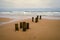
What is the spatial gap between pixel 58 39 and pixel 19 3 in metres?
3.55

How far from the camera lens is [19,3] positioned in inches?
202

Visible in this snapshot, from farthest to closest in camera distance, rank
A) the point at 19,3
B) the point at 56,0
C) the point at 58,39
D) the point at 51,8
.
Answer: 1. the point at 51,8
2. the point at 19,3
3. the point at 56,0
4. the point at 58,39

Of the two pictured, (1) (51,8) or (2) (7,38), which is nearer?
(2) (7,38)

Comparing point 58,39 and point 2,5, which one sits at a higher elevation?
point 2,5

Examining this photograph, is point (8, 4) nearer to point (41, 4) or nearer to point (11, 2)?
point (11, 2)

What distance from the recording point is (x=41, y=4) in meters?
5.03

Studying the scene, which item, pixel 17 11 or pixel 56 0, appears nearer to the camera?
pixel 56 0

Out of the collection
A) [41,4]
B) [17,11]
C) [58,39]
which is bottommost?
[58,39]

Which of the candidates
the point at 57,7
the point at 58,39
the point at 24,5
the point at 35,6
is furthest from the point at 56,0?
the point at 58,39

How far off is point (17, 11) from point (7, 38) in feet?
12.0

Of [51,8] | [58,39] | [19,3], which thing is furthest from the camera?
[51,8]

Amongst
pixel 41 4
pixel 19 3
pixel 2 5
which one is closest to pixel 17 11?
pixel 19 3

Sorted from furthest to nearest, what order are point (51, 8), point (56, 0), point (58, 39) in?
point (51, 8)
point (56, 0)
point (58, 39)

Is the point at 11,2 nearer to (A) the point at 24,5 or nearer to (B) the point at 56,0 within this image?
(A) the point at 24,5
